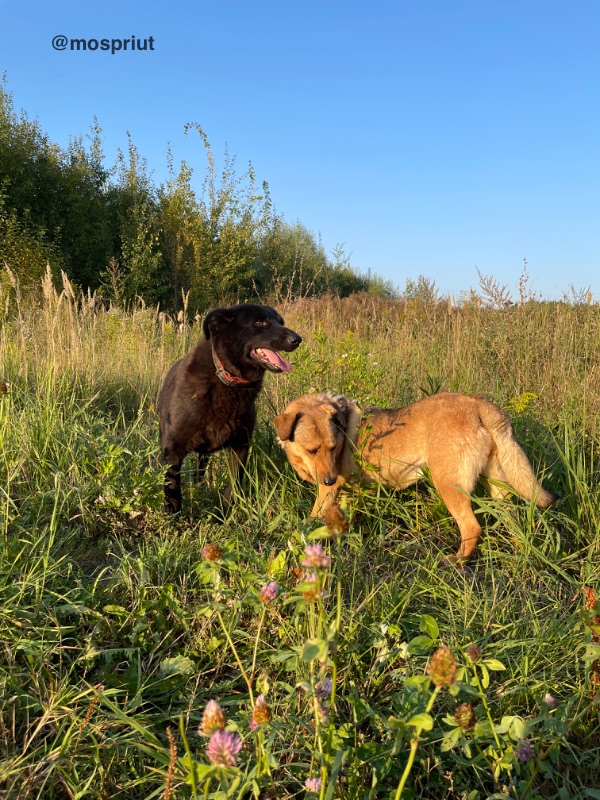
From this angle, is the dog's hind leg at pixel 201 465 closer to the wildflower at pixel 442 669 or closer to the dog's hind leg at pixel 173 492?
the dog's hind leg at pixel 173 492

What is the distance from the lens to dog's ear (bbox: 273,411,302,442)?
128 inches

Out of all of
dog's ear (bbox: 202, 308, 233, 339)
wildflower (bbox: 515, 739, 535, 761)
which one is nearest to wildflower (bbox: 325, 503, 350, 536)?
wildflower (bbox: 515, 739, 535, 761)

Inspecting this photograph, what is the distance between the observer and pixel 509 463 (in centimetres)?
291

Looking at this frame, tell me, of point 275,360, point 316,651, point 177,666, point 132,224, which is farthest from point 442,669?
point 132,224

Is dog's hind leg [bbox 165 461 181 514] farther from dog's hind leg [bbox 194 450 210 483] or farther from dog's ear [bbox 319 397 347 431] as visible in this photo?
dog's ear [bbox 319 397 347 431]

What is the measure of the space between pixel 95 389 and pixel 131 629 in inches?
139

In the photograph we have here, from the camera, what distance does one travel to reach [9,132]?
19.2 metres

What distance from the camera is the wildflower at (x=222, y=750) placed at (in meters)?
0.76

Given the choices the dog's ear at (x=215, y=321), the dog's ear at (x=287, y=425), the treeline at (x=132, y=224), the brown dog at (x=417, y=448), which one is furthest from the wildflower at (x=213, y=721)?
the treeline at (x=132, y=224)

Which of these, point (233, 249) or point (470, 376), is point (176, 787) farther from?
point (233, 249)

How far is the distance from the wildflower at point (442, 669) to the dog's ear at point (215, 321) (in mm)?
3031

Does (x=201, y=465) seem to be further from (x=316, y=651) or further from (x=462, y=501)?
(x=316, y=651)

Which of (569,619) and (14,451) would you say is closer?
(569,619)

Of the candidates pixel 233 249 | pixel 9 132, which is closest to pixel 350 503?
pixel 233 249
